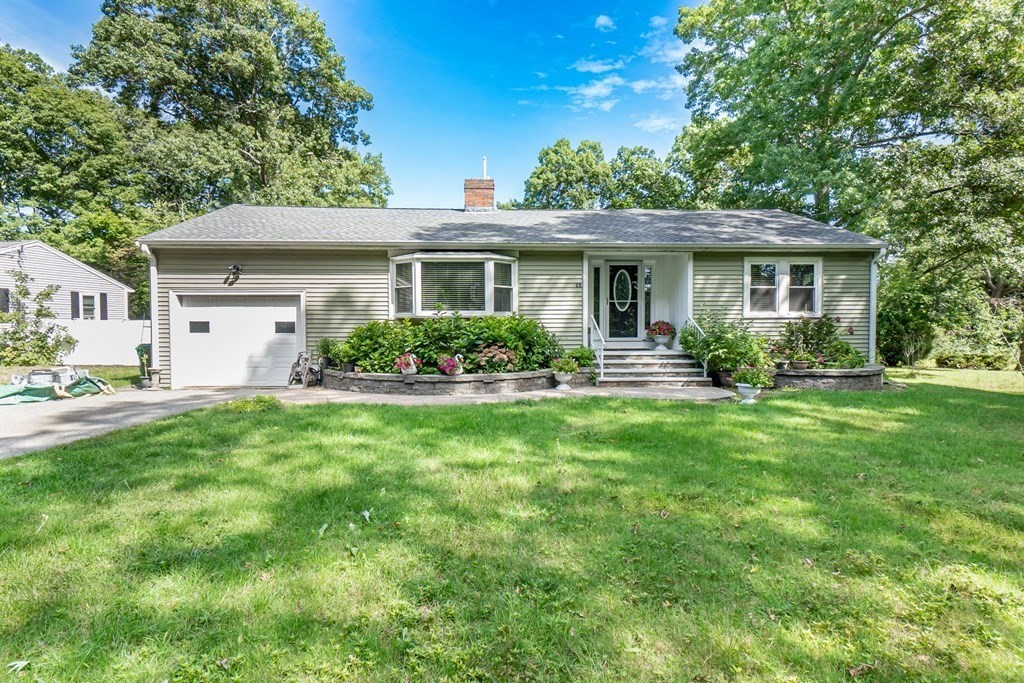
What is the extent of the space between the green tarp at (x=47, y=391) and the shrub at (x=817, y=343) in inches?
513

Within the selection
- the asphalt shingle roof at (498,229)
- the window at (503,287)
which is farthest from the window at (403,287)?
the window at (503,287)

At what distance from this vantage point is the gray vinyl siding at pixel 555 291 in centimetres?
1017

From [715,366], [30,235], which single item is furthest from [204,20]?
[715,366]

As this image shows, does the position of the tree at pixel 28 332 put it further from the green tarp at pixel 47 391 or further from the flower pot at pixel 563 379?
the flower pot at pixel 563 379

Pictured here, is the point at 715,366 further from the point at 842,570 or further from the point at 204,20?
the point at 204,20

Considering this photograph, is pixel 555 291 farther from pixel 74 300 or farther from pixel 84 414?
pixel 74 300

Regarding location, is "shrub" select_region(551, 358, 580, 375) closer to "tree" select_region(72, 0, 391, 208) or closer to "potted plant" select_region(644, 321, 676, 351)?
"potted plant" select_region(644, 321, 676, 351)

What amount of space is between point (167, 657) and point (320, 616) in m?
A: 0.56

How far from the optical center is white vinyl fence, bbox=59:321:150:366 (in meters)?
15.6

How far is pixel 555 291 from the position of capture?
10242 mm

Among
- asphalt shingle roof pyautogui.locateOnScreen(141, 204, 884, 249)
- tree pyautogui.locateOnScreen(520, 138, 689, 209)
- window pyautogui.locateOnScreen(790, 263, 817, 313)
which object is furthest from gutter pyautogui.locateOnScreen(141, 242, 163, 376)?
tree pyautogui.locateOnScreen(520, 138, 689, 209)

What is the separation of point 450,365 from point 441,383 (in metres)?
0.38

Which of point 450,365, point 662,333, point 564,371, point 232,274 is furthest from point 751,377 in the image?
point 232,274

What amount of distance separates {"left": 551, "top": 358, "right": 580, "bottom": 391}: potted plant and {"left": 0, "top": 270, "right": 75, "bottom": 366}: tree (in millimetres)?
15436
